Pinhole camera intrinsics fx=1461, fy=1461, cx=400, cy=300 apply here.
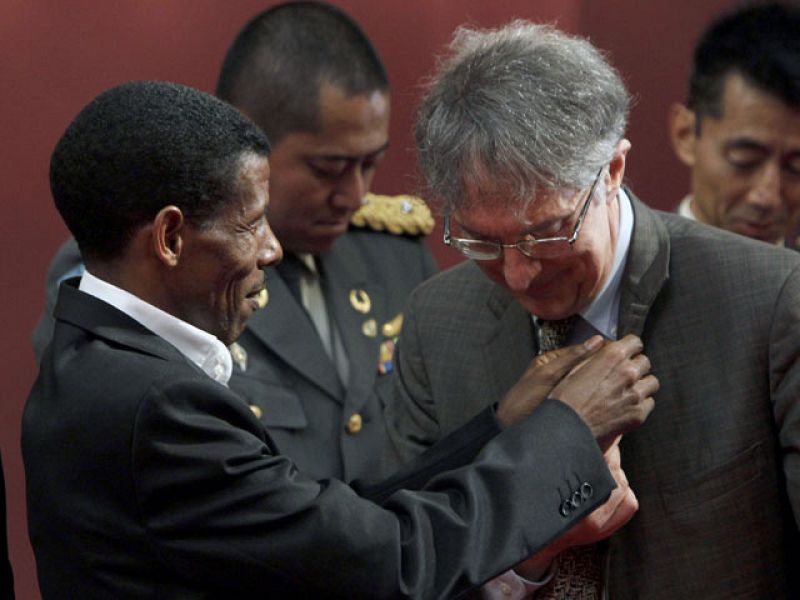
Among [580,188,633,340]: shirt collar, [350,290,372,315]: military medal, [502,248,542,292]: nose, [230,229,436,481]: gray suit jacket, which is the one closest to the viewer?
[502,248,542,292]: nose

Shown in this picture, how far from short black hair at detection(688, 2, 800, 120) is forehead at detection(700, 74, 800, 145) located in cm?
1

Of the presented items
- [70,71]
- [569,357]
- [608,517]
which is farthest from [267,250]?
[70,71]

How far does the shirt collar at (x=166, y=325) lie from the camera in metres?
1.87

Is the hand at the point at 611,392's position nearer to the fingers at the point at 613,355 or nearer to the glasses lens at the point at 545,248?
the fingers at the point at 613,355

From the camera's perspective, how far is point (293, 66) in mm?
3023

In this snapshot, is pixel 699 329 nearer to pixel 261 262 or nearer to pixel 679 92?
pixel 261 262

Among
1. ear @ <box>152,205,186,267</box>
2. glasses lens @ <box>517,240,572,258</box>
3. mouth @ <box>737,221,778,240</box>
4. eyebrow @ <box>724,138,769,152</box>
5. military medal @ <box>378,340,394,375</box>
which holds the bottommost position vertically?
military medal @ <box>378,340,394,375</box>

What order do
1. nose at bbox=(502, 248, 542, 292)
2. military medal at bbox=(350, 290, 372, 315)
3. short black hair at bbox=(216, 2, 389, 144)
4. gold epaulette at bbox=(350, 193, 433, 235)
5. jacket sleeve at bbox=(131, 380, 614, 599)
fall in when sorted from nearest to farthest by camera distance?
jacket sleeve at bbox=(131, 380, 614, 599) → nose at bbox=(502, 248, 542, 292) → short black hair at bbox=(216, 2, 389, 144) → military medal at bbox=(350, 290, 372, 315) → gold epaulette at bbox=(350, 193, 433, 235)

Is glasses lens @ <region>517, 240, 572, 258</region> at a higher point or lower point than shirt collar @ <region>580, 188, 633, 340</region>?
higher

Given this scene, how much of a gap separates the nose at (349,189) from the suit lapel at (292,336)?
0.20 m

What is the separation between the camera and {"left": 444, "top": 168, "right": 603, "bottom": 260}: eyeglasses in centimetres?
196

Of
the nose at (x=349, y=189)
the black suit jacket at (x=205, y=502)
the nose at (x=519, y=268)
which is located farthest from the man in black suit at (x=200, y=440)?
the nose at (x=349, y=189)

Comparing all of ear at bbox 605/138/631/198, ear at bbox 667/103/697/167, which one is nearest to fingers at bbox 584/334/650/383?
ear at bbox 605/138/631/198

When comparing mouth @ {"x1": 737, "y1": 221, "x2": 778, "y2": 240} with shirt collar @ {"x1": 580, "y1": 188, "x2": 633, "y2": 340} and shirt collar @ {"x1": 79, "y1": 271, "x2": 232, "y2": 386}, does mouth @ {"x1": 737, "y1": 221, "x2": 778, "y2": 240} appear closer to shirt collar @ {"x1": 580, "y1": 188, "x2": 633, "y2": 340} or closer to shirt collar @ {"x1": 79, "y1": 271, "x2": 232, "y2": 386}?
shirt collar @ {"x1": 580, "y1": 188, "x2": 633, "y2": 340}
